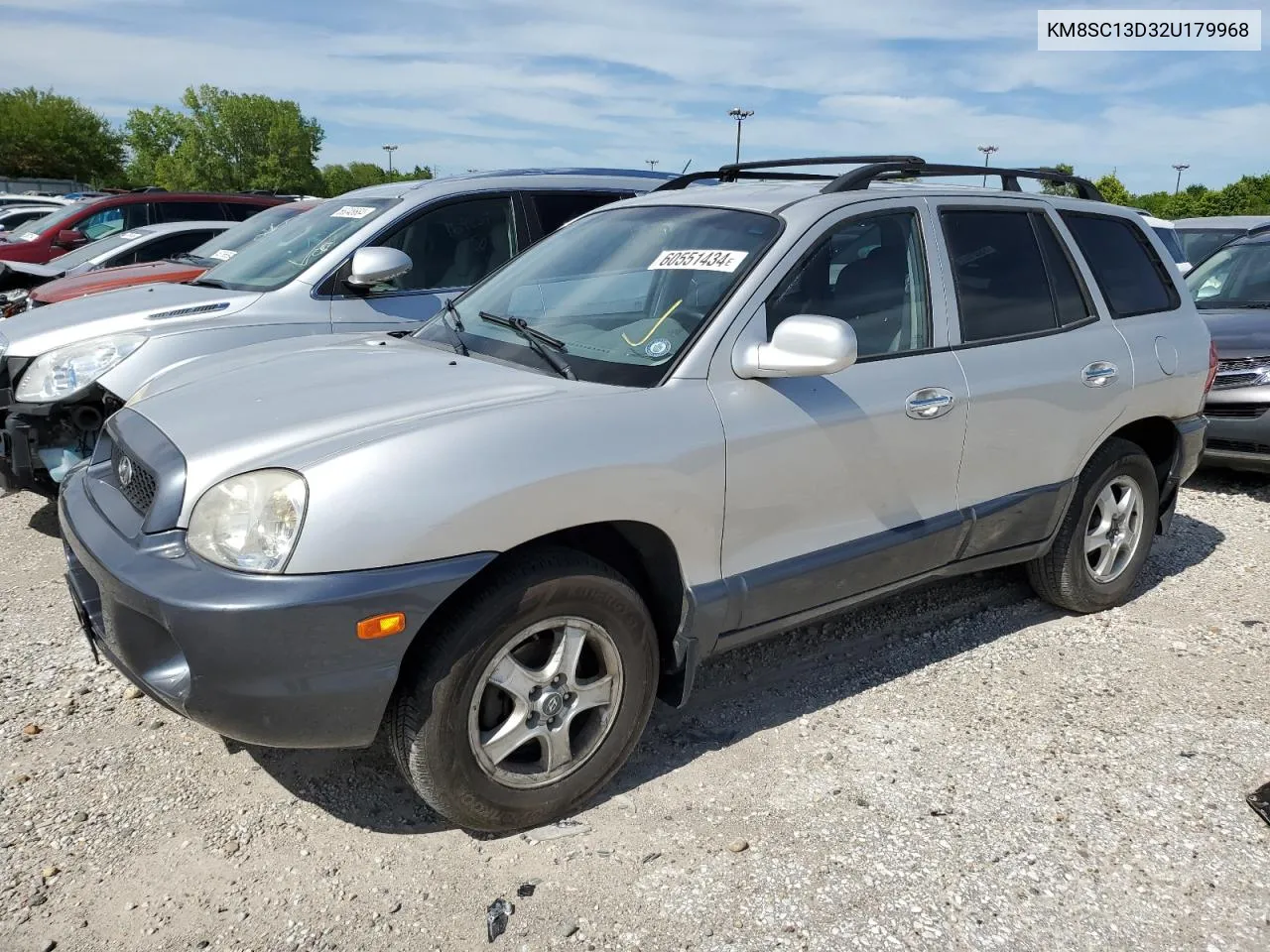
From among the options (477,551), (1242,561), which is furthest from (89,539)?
(1242,561)

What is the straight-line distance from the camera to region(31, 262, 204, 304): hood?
6742 mm

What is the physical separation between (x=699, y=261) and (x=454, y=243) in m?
3.18

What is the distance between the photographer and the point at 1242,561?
552 centimetres

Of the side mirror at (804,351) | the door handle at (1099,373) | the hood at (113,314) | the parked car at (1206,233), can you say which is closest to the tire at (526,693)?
the side mirror at (804,351)

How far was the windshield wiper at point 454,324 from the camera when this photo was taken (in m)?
3.50

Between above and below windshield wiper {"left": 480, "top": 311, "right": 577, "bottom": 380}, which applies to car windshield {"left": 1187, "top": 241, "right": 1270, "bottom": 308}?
below

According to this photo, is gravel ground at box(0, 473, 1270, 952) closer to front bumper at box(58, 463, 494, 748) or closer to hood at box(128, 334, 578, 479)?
front bumper at box(58, 463, 494, 748)

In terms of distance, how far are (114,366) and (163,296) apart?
3.16 feet

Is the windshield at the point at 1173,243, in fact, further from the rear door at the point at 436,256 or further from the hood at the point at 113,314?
the hood at the point at 113,314

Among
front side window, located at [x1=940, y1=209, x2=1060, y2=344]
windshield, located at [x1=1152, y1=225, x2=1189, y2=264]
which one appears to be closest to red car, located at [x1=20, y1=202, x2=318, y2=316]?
front side window, located at [x1=940, y1=209, x2=1060, y2=344]

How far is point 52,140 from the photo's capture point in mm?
66812

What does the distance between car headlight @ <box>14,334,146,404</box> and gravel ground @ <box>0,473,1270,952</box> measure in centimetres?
128

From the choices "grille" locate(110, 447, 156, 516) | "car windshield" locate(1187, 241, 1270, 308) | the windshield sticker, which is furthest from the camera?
"car windshield" locate(1187, 241, 1270, 308)

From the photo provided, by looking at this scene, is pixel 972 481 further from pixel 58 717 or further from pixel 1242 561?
pixel 58 717
